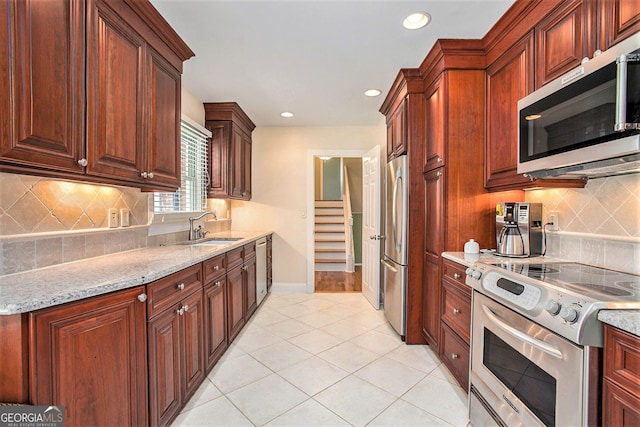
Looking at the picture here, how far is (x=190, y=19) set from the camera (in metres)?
1.89

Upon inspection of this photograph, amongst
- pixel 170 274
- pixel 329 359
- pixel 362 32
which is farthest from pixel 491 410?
pixel 362 32

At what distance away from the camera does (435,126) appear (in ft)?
7.78

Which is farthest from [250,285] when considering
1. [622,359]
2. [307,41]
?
[622,359]

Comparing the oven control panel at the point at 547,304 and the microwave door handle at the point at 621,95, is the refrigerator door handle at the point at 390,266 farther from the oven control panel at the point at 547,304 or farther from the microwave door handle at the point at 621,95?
the microwave door handle at the point at 621,95

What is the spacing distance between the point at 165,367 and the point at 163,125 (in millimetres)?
1524

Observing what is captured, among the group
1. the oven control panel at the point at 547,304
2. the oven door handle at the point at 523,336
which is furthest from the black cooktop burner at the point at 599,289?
the oven door handle at the point at 523,336

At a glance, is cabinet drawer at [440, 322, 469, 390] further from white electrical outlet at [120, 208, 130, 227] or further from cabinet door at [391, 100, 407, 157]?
white electrical outlet at [120, 208, 130, 227]

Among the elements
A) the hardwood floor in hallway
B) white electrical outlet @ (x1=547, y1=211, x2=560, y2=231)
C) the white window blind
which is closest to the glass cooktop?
white electrical outlet @ (x1=547, y1=211, x2=560, y2=231)

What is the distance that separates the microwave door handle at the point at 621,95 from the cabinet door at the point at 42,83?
7.22 ft

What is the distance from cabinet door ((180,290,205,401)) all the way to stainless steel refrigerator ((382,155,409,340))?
5.71 ft

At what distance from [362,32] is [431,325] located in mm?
2361

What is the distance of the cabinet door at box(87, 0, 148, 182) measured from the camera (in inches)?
54.5

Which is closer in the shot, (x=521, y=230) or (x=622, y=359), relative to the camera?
(x=622, y=359)

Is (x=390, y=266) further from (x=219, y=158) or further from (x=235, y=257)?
(x=219, y=158)
